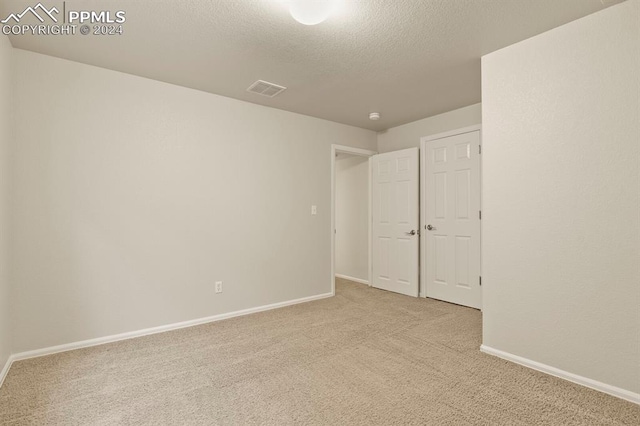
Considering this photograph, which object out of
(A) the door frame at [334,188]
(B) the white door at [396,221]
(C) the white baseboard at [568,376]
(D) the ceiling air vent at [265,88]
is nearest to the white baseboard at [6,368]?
(D) the ceiling air vent at [265,88]

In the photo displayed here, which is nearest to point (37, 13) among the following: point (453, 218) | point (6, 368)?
point (6, 368)

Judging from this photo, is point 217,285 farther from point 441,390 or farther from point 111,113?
point 441,390

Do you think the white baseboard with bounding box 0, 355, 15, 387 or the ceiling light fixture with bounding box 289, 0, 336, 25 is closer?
the ceiling light fixture with bounding box 289, 0, 336, 25

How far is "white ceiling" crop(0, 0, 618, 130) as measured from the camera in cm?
195

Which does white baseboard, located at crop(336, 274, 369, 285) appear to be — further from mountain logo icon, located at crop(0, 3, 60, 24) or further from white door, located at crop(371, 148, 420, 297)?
mountain logo icon, located at crop(0, 3, 60, 24)

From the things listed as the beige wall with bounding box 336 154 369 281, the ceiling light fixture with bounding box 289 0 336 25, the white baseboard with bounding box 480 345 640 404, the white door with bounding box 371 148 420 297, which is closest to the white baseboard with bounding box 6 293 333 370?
the white door with bounding box 371 148 420 297

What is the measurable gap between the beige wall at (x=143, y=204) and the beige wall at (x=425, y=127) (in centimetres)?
146

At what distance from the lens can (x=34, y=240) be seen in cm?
245

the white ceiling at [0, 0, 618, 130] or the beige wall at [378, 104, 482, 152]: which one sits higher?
the white ceiling at [0, 0, 618, 130]

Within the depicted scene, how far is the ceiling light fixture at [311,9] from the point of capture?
1755 mm

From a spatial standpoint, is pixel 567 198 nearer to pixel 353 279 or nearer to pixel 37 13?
pixel 353 279

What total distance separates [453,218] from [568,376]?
212cm

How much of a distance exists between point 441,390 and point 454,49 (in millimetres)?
2498

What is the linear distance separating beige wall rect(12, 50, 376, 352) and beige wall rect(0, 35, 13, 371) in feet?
0.39
